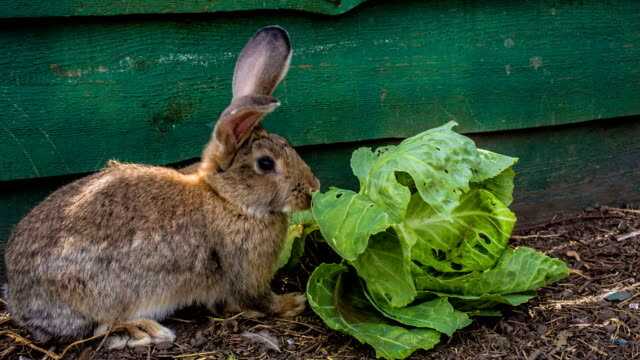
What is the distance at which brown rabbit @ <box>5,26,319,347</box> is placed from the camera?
3498 mm

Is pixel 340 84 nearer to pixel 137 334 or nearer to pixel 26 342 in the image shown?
pixel 137 334

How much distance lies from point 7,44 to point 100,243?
1112 mm

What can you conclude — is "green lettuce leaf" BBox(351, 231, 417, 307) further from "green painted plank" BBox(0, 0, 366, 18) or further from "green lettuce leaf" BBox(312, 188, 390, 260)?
"green painted plank" BBox(0, 0, 366, 18)

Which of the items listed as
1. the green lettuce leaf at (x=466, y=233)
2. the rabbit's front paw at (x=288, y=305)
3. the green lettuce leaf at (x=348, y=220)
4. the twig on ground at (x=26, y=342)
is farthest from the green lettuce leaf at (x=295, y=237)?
→ the twig on ground at (x=26, y=342)

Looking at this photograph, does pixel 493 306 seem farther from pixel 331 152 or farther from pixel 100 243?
pixel 100 243

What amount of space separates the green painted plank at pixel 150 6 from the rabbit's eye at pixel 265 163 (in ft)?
2.93

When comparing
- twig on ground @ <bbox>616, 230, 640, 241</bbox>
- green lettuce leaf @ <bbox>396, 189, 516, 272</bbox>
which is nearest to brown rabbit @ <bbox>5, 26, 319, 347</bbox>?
green lettuce leaf @ <bbox>396, 189, 516, 272</bbox>

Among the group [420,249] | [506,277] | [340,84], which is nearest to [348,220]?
[420,249]

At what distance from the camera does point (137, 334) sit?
11.8 feet

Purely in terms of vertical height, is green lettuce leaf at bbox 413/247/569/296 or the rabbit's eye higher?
the rabbit's eye

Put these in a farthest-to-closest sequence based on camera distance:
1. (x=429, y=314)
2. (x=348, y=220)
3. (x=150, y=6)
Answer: (x=150, y=6) → (x=429, y=314) → (x=348, y=220)

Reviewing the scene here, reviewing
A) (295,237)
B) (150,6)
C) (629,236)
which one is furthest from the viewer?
(629,236)

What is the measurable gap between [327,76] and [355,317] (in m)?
1.40

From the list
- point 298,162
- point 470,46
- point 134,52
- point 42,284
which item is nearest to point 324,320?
point 298,162
